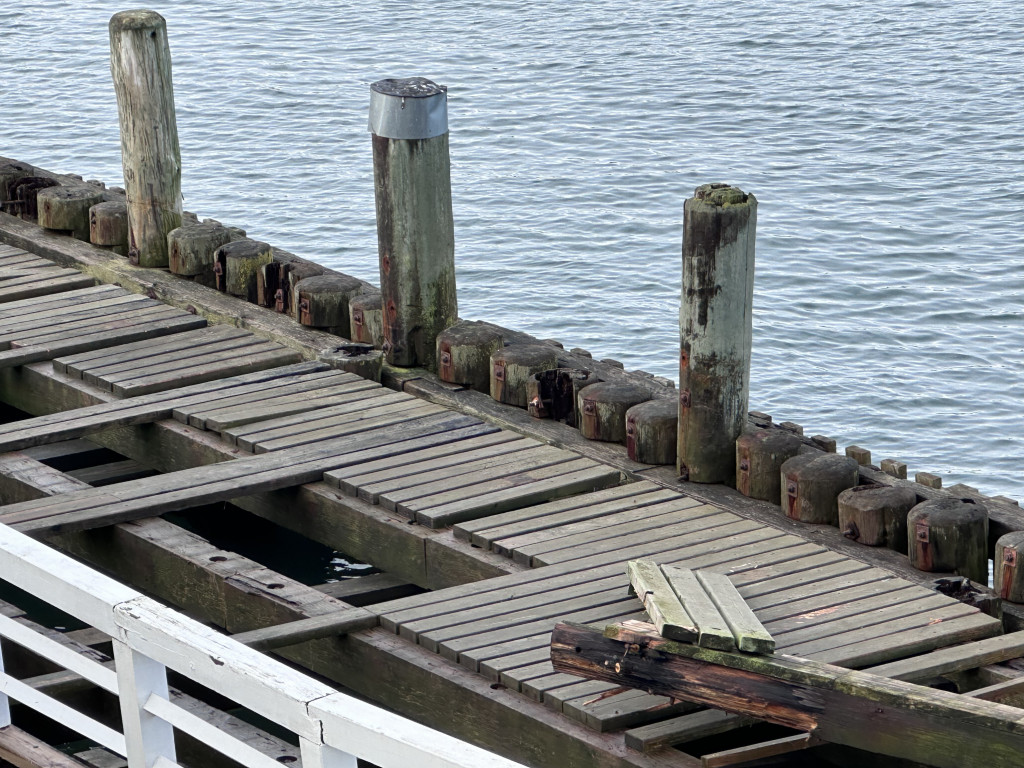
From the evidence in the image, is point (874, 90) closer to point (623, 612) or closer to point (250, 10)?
point (250, 10)

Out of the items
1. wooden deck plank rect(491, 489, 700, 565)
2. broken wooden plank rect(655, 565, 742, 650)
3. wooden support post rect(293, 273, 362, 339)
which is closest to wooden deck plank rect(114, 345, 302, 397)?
wooden support post rect(293, 273, 362, 339)

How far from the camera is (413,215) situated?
932 cm

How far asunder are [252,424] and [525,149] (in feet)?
47.5

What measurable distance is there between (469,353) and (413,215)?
773 millimetres

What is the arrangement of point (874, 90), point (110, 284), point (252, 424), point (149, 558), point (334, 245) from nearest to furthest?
point (149, 558)
point (252, 424)
point (110, 284)
point (334, 245)
point (874, 90)

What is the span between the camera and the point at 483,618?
22.2 ft

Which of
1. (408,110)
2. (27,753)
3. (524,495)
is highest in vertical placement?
(408,110)

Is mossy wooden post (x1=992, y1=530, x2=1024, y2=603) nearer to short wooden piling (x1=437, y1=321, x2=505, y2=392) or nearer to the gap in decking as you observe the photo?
short wooden piling (x1=437, y1=321, x2=505, y2=392)

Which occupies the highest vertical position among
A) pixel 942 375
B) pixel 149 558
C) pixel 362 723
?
pixel 362 723

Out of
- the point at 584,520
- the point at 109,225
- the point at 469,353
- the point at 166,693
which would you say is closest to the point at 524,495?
the point at 584,520

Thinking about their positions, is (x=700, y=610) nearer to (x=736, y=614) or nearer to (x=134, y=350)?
(x=736, y=614)

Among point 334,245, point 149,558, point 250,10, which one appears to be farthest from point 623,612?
point 250,10

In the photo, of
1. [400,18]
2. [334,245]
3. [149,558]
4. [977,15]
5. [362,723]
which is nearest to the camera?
[362,723]

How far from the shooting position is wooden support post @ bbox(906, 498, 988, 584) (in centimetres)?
718
